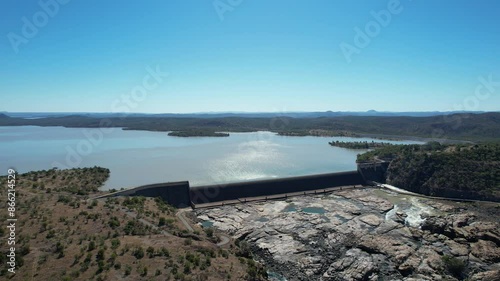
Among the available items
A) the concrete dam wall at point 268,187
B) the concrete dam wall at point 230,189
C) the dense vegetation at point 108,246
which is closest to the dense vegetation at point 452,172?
the concrete dam wall at point 268,187

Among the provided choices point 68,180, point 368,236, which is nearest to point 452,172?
point 368,236

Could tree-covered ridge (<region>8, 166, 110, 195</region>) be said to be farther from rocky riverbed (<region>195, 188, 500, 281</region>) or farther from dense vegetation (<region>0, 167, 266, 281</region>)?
rocky riverbed (<region>195, 188, 500, 281</region>)

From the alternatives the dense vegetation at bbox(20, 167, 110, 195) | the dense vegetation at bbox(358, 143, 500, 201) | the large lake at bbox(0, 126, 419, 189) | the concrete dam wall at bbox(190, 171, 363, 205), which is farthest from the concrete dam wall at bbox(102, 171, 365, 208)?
the dense vegetation at bbox(358, 143, 500, 201)

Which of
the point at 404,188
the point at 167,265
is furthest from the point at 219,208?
the point at 404,188

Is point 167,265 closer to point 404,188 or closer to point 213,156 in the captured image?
point 404,188

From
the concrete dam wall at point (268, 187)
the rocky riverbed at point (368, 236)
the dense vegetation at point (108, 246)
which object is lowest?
the rocky riverbed at point (368, 236)

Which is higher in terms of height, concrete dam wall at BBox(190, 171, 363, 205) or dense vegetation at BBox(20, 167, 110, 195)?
dense vegetation at BBox(20, 167, 110, 195)

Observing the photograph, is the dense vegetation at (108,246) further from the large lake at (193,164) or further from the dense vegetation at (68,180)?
the large lake at (193,164)
